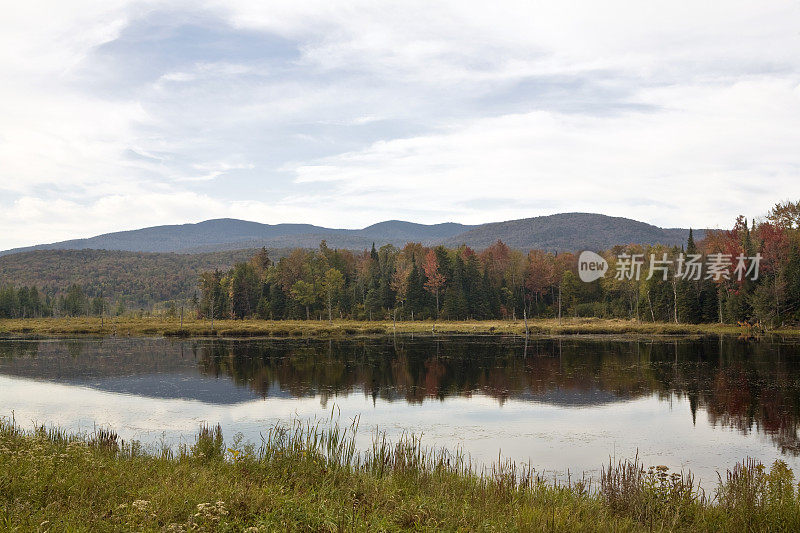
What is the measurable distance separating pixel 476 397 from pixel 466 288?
7586 centimetres

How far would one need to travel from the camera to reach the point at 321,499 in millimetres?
9953

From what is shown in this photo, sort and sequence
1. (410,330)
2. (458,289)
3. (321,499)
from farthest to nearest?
(458,289) → (410,330) → (321,499)

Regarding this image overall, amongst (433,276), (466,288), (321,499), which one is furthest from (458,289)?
(321,499)

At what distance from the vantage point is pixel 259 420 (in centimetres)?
2206

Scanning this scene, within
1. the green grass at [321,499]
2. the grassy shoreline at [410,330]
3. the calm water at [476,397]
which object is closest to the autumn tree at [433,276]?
the grassy shoreline at [410,330]

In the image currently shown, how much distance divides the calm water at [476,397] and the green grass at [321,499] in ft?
13.6

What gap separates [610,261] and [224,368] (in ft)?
310

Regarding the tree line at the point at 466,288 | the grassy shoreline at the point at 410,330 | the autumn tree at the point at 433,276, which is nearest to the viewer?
the grassy shoreline at the point at 410,330

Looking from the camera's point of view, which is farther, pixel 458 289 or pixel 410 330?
pixel 458 289

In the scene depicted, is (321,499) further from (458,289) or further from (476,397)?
(458,289)

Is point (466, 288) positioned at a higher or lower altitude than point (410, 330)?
higher

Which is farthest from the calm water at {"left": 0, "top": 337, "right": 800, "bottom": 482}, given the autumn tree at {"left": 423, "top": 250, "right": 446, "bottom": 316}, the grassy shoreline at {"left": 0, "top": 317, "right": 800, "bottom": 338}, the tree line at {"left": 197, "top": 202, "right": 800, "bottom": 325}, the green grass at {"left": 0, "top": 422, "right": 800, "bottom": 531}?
the autumn tree at {"left": 423, "top": 250, "right": 446, "bottom": 316}

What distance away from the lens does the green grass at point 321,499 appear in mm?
8328

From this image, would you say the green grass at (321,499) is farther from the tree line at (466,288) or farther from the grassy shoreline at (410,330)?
the tree line at (466,288)
